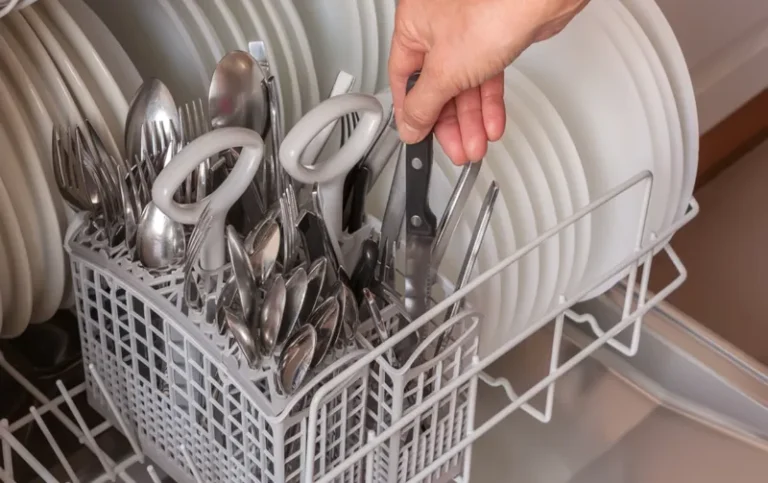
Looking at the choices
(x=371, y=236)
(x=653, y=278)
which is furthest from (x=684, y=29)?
(x=371, y=236)

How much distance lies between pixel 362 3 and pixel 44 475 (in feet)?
1.49

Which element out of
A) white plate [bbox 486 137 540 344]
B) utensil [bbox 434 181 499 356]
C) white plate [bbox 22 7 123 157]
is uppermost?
white plate [bbox 22 7 123 157]

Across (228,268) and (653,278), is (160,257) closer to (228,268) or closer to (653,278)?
(228,268)

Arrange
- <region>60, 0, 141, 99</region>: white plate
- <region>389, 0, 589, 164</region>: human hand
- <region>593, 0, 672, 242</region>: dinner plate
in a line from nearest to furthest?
<region>389, 0, 589, 164</region>: human hand, <region>60, 0, 141, 99</region>: white plate, <region>593, 0, 672, 242</region>: dinner plate

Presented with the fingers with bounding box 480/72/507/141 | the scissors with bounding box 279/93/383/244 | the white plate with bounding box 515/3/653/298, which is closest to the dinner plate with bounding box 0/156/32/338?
the scissors with bounding box 279/93/383/244

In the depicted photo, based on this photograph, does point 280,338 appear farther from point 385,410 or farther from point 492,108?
point 492,108

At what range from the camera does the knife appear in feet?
1.67

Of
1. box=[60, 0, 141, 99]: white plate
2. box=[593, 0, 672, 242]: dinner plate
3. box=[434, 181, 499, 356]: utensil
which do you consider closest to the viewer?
box=[434, 181, 499, 356]: utensil

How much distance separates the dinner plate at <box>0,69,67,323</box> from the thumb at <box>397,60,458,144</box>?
0.85 feet

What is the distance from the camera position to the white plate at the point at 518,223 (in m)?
0.68

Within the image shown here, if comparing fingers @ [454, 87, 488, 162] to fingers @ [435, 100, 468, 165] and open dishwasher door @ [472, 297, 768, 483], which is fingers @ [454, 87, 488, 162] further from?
open dishwasher door @ [472, 297, 768, 483]

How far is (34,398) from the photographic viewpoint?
72cm

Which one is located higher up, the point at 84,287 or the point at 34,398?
the point at 84,287

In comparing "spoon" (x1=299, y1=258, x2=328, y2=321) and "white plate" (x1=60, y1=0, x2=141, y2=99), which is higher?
"white plate" (x1=60, y1=0, x2=141, y2=99)
